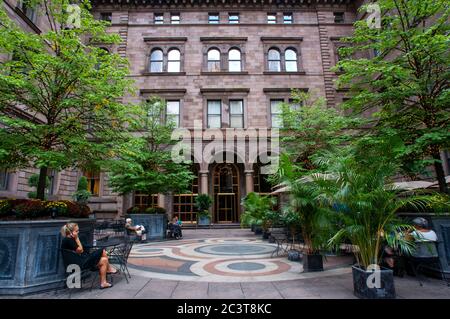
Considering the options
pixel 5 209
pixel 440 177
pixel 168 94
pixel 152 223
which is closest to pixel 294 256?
pixel 440 177

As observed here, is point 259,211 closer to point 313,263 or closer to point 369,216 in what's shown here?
point 313,263

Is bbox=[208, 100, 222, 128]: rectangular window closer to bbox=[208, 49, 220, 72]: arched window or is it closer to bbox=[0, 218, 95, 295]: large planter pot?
bbox=[208, 49, 220, 72]: arched window

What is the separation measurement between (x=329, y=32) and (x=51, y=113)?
Result: 2409 cm

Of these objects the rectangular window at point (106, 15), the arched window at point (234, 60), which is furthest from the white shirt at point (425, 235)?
the rectangular window at point (106, 15)

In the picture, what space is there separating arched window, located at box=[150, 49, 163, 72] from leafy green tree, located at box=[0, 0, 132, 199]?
15607mm

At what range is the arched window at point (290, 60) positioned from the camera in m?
22.8

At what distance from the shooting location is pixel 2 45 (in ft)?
19.1

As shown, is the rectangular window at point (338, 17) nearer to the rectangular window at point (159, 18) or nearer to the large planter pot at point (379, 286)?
the rectangular window at point (159, 18)

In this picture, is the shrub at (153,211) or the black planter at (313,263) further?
the shrub at (153,211)

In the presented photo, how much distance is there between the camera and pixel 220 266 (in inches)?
296

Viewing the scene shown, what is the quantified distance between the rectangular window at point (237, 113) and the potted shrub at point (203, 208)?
22.0 ft

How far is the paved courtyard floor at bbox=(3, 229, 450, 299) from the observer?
5.03 m
